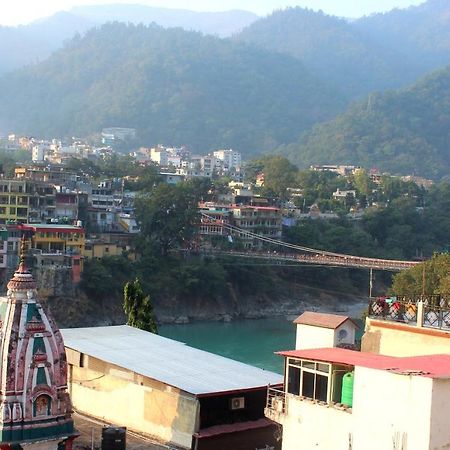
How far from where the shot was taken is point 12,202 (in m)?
34.7

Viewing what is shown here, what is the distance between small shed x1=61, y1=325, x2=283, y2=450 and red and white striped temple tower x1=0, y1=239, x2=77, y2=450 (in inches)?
72.0

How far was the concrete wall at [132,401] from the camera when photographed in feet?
29.8

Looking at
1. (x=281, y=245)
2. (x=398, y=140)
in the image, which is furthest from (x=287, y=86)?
(x=281, y=245)

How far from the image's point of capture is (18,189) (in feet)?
115

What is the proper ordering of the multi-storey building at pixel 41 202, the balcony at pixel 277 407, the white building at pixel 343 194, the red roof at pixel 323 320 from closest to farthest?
the balcony at pixel 277 407
the red roof at pixel 323 320
the multi-storey building at pixel 41 202
the white building at pixel 343 194

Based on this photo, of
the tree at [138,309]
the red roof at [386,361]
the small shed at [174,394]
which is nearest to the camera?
the red roof at [386,361]

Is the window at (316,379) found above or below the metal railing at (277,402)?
above

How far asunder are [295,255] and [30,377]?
32624mm

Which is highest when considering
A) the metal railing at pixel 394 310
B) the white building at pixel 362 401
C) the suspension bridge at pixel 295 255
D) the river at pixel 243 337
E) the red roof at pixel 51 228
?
the metal railing at pixel 394 310

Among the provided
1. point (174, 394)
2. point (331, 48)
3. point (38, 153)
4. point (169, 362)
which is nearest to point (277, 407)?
point (174, 394)

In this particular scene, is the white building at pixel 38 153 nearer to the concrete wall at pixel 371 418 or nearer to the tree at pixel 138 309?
the tree at pixel 138 309

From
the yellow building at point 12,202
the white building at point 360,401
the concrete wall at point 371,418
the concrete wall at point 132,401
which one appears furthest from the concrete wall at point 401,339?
the yellow building at point 12,202

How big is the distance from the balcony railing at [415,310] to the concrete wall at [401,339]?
0.11m

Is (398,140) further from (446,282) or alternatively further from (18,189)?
(446,282)
